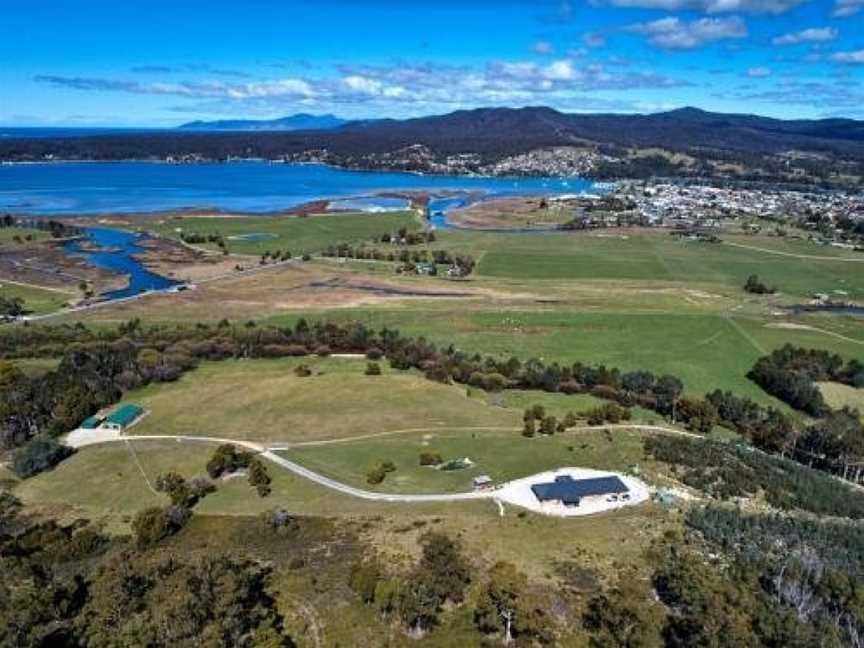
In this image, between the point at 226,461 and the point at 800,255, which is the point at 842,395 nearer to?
the point at 226,461

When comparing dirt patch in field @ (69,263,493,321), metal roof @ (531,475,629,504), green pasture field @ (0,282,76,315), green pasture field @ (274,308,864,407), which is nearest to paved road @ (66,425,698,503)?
metal roof @ (531,475,629,504)

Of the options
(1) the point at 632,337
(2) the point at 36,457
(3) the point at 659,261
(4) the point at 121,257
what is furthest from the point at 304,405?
(3) the point at 659,261

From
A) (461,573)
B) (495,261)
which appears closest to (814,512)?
(461,573)

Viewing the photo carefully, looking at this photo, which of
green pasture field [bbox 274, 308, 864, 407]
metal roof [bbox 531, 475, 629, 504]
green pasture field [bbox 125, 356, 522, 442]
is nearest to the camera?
metal roof [bbox 531, 475, 629, 504]

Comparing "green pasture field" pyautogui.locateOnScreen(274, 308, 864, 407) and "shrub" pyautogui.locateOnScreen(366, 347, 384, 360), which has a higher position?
"shrub" pyautogui.locateOnScreen(366, 347, 384, 360)

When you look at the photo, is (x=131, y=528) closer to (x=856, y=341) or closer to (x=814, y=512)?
(x=814, y=512)

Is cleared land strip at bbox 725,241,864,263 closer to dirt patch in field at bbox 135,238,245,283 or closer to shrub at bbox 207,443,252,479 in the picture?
dirt patch in field at bbox 135,238,245,283

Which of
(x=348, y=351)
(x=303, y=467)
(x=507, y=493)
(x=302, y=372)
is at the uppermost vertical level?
(x=507, y=493)
